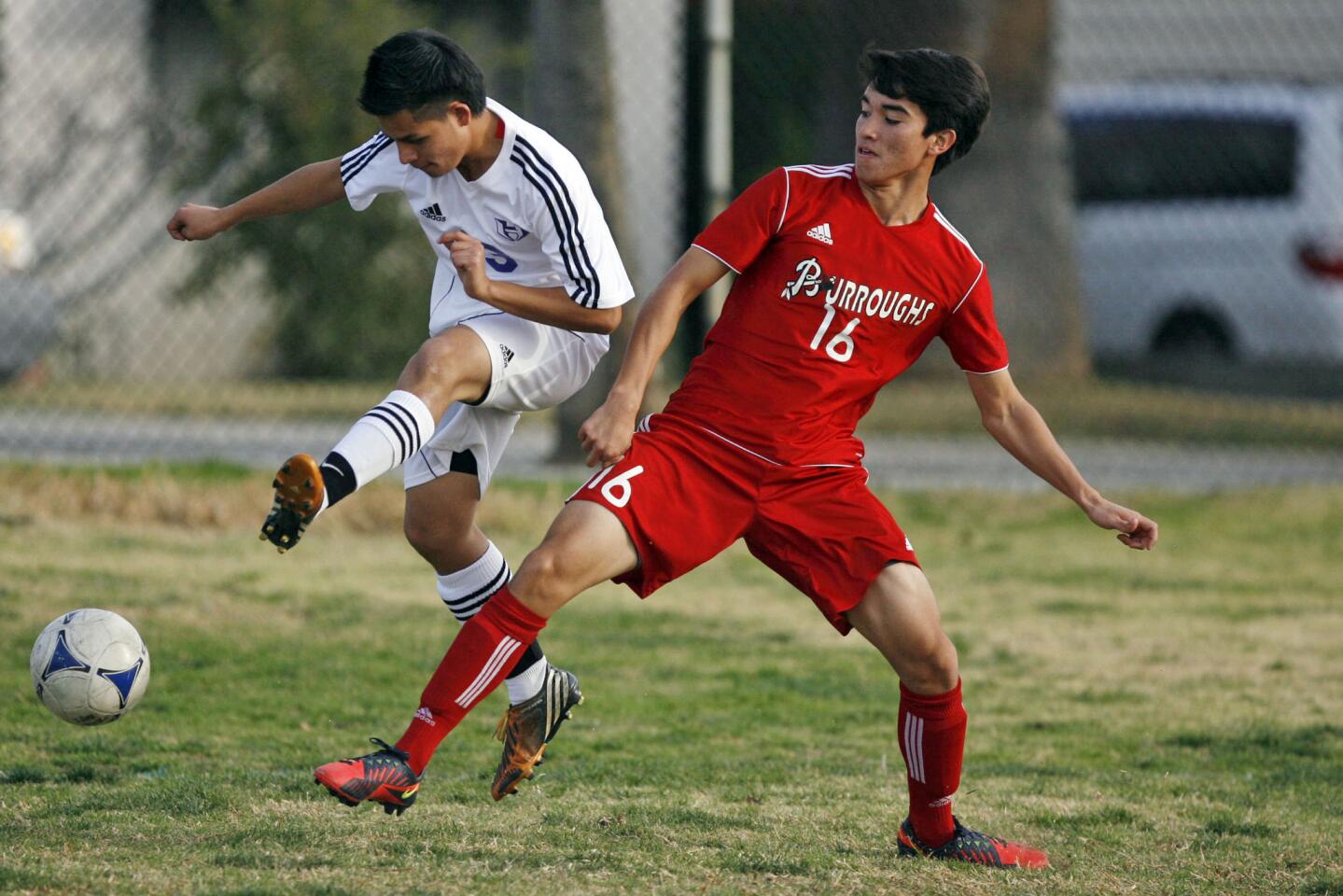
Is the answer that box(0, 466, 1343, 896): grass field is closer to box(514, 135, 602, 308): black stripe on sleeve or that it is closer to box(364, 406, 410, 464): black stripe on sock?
box(364, 406, 410, 464): black stripe on sock

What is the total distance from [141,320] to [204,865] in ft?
34.5

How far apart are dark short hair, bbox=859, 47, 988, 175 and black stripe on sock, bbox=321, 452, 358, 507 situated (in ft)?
4.79

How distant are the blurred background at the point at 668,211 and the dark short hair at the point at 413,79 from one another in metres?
5.69

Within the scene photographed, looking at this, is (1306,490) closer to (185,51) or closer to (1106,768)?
(1106,768)

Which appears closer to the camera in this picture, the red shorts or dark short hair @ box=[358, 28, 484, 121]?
the red shorts

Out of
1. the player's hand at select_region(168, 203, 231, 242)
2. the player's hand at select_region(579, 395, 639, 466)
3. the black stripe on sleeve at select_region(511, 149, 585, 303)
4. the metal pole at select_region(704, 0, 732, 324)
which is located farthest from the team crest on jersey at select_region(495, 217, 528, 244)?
the metal pole at select_region(704, 0, 732, 324)

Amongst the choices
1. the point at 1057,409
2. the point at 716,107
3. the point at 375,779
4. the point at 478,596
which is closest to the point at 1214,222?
the point at 1057,409

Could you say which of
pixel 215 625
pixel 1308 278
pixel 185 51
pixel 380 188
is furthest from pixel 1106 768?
pixel 185 51

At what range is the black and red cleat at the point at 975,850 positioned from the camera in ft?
13.1

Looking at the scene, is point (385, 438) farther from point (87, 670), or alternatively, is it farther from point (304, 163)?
point (304, 163)

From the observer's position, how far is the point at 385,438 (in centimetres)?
397

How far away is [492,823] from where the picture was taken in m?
4.19

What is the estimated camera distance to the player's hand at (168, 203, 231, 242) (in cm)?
456

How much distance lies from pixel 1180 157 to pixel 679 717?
9.56 meters
